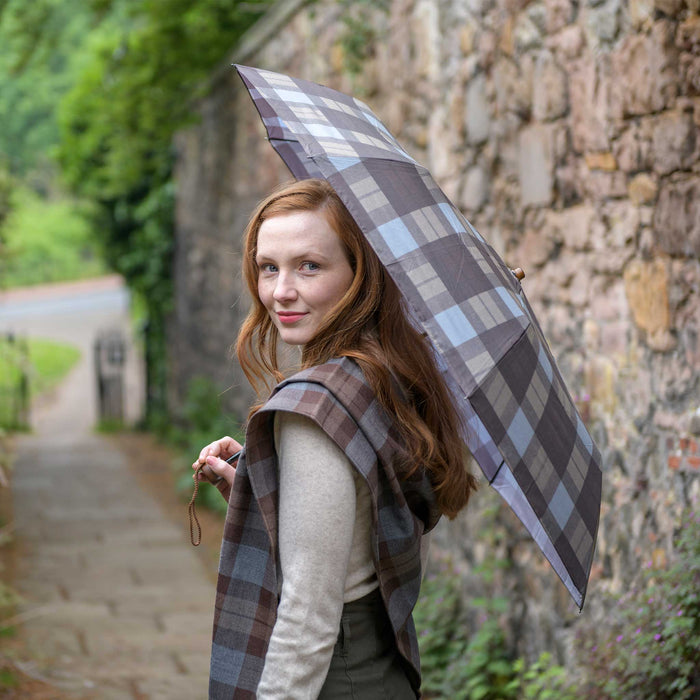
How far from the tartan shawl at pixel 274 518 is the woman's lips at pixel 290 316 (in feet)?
0.45

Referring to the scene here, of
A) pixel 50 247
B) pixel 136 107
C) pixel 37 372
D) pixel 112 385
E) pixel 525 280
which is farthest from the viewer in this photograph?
pixel 50 247

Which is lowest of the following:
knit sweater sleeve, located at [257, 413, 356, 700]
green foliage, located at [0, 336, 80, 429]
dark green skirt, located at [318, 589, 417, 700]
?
green foliage, located at [0, 336, 80, 429]

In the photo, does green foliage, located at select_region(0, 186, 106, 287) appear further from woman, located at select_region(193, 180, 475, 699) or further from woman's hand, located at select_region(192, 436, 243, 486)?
woman, located at select_region(193, 180, 475, 699)

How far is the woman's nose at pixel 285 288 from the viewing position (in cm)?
170

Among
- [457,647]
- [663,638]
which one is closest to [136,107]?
[457,647]

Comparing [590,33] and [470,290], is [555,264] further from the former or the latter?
[470,290]

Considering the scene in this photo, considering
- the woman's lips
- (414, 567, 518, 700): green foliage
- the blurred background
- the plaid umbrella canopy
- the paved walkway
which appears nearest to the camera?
the plaid umbrella canopy

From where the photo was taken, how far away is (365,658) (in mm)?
1653


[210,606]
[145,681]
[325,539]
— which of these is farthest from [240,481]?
[210,606]

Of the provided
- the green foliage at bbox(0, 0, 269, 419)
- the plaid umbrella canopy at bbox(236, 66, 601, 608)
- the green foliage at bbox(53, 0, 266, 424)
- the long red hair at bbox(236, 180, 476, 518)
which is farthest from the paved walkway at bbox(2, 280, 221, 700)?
the plaid umbrella canopy at bbox(236, 66, 601, 608)

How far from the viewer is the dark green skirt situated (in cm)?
162

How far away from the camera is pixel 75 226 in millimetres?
37156

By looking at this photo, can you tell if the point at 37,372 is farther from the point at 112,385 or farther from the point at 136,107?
the point at 136,107

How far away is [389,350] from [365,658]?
520mm
